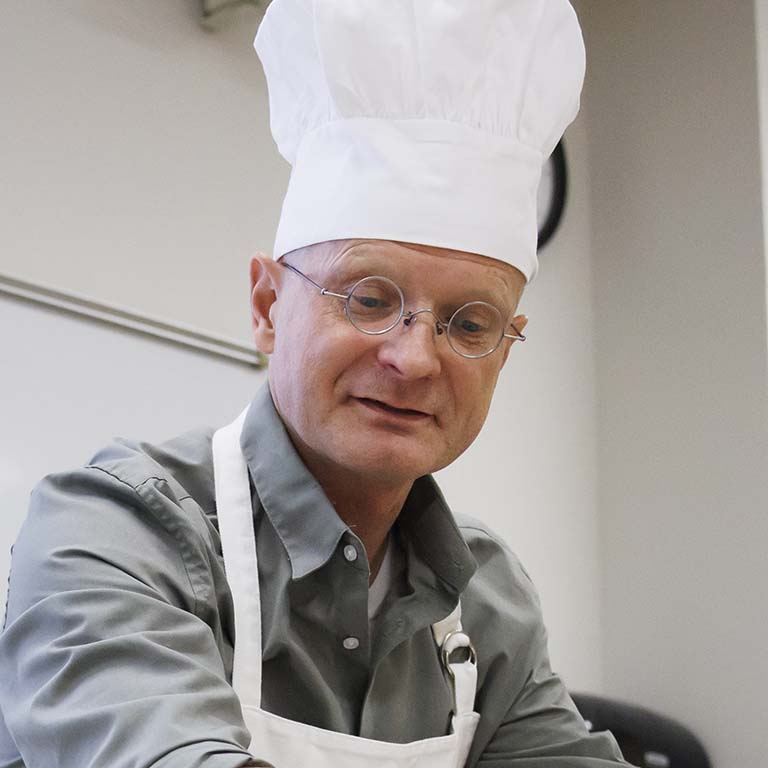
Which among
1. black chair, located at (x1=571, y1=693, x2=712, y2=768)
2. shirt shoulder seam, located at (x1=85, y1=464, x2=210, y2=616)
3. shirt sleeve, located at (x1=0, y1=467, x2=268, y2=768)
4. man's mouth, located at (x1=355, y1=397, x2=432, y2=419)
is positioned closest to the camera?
shirt sleeve, located at (x1=0, y1=467, x2=268, y2=768)

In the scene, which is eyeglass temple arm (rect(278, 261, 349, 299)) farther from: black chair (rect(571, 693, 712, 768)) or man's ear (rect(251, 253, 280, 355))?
black chair (rect(571, 693, 712, 768))

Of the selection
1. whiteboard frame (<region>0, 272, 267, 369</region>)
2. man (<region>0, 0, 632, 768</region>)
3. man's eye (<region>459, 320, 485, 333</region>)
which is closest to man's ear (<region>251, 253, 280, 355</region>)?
man (<region>0, 0, 632, 768</region>)

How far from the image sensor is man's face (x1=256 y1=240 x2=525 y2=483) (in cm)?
125

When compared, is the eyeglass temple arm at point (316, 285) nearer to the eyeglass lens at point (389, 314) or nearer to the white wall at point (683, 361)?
the eyeglass lens at point (389, 314)

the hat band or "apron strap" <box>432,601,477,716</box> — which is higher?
the hat band

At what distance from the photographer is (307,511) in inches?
51.6

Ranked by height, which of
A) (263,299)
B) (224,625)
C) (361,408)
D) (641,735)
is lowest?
(641,735)

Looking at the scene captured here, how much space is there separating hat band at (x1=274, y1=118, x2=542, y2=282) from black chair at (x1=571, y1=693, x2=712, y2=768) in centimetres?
173

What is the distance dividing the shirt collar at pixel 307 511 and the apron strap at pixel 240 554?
0.8 inches

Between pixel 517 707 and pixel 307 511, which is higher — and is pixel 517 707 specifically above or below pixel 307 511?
below

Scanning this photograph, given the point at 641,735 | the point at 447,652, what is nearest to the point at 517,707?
the point at 447,652

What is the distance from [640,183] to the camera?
3207 mm

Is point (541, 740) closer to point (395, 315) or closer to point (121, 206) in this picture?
point (395, 315)

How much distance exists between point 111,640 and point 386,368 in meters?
0.41
